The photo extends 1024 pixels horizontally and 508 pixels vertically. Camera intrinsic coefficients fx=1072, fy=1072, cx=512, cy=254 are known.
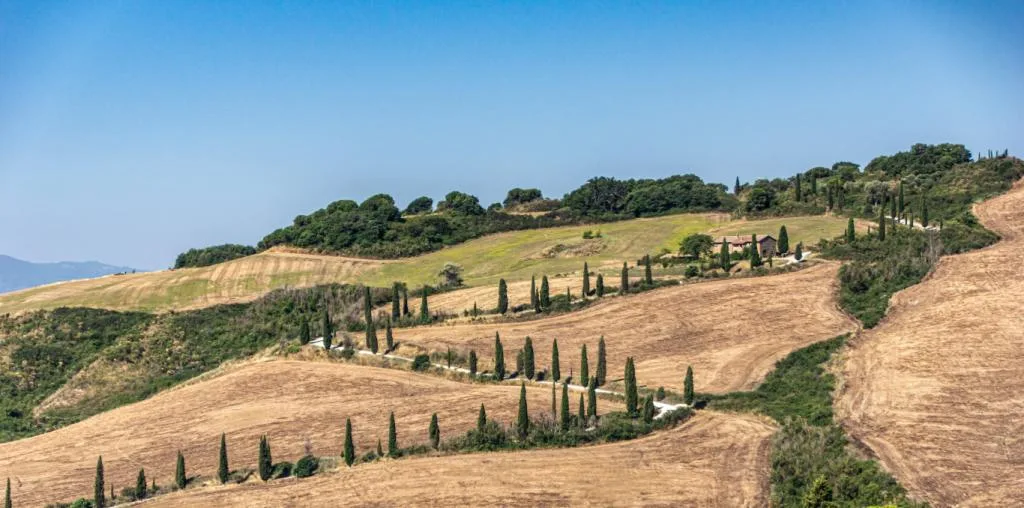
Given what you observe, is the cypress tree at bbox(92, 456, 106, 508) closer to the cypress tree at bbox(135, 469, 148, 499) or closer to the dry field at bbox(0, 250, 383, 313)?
the cypress tree at bbox(135, 469, 148, 499)

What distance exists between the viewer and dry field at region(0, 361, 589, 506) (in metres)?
73.6

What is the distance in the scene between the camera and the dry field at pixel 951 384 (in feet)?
176

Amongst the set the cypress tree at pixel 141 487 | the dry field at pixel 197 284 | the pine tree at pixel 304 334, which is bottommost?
the cypress tree at pixel 141 487

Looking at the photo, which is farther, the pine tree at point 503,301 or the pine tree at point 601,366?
the pine tree at point 503,301

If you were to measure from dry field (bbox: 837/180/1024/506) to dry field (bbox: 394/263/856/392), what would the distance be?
23.6ft

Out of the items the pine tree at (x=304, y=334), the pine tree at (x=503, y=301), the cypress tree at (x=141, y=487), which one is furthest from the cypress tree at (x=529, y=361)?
the cypress tree at (x=141, y=487)

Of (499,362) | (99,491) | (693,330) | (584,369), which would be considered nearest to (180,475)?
(99,491)

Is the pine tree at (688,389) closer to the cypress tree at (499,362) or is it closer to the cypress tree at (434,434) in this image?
the cypress tree at (499,362)

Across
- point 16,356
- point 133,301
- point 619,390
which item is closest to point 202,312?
point 133,301

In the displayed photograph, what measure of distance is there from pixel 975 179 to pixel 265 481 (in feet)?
325

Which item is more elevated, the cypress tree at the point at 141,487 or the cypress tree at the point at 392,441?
the cypress tree at the point at 392,441

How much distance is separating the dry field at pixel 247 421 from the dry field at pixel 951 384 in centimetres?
1975

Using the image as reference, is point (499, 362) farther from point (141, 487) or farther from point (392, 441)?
point (141, 487)

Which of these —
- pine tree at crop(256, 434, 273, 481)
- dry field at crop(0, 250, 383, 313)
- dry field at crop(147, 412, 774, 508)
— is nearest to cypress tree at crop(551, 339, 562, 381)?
dry field at crop(147, 412, 774, 508)
